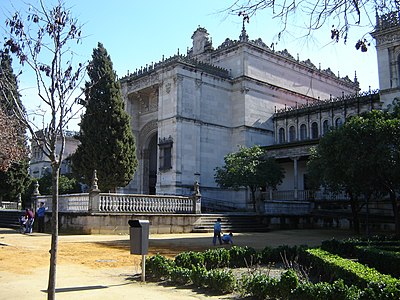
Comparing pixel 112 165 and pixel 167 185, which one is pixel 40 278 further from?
pixel 167 185

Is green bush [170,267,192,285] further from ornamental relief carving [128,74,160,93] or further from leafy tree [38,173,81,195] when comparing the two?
leafy tree [38,173,81,195]

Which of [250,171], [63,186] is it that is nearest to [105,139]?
[250,171]

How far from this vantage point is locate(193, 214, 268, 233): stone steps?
A: 27663mm

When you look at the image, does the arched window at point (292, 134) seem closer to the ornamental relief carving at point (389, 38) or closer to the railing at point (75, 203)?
the ornamental relief carving at point (389, 38)

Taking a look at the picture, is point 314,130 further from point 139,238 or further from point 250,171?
point 139,238

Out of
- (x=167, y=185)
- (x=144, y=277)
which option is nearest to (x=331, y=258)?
(x=144, y=277)

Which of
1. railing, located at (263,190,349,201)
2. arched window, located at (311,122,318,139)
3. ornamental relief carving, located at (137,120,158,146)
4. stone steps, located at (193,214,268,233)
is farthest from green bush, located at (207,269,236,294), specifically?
ornamental relief carving, located at (137,120,158,146)

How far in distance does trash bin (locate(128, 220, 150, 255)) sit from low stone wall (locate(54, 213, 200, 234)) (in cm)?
1411

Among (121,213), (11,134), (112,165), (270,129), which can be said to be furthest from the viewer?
(270,129)

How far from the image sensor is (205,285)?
9.02m

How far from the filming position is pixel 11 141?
19.7m

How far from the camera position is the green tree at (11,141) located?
848 centimetres

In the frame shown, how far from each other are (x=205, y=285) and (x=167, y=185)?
29.4m

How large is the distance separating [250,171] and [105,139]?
1136cm
